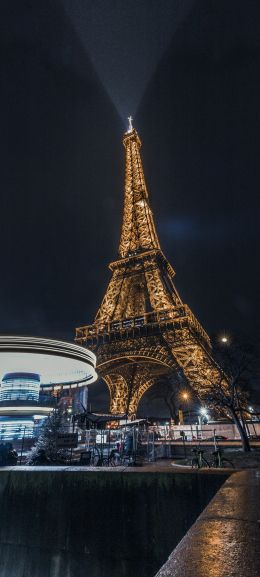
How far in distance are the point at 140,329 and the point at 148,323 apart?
1119mm

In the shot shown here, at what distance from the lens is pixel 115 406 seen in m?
36.2

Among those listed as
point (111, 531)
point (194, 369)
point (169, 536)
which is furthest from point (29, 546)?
point (194, 369)

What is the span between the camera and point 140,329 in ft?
110

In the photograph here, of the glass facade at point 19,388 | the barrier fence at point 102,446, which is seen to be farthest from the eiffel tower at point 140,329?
→ the glass facade at point 19,388

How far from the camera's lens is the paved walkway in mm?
1901

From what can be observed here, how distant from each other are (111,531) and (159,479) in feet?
4.69

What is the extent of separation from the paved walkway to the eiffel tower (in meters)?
21.0

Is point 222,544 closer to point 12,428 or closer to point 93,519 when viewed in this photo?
point 93,519

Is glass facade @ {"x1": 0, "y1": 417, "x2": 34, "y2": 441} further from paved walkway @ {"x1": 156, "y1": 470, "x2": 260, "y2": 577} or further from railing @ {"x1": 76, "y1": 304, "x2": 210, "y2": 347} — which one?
paved walkway @ {"x1": 156, "y1": 470, "x2": 260, "y2": 577}

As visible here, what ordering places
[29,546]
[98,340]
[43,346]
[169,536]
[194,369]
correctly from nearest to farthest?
[169,536], [29,546], [43,346], [194,369], [98,340]

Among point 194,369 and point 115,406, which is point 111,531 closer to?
point 194,369

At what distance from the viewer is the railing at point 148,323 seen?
3083cm

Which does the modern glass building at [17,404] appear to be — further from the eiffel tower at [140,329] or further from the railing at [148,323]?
the railing at [148,323]

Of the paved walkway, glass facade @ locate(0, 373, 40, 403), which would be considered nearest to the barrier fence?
glass facade @ locate(0, 373, 40, 403)
